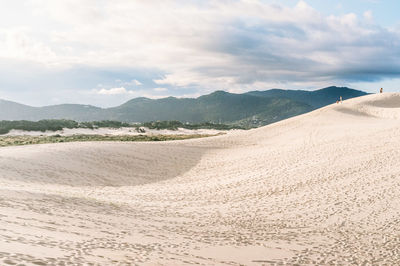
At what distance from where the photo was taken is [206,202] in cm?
1403

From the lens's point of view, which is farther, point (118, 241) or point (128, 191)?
point (128, 191)

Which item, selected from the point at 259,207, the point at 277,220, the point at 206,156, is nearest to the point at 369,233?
the point at 277,220

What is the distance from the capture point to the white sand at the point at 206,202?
23.1ft

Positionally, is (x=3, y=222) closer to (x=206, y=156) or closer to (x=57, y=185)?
(x=57, y=185)

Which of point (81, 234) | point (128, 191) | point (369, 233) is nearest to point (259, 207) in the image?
point (369, 233)

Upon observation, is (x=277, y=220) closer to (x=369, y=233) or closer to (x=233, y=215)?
(x=233, y=215)

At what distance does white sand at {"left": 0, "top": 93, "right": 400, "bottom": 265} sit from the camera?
7.05 metres

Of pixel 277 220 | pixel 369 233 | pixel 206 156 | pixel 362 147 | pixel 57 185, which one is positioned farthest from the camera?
pixel 206 156

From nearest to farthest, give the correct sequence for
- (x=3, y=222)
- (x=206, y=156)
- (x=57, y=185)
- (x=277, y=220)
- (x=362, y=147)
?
(x=3, y=222)
(x=277, y=220)
(x=57, y=185)
(x=362, y=147)
(x=206, y=156)

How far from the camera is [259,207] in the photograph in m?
13.1

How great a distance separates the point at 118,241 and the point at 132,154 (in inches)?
685

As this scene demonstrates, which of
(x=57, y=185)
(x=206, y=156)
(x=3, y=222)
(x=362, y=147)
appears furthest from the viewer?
(x=206, y=156)

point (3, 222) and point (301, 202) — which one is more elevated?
point (3, 222)

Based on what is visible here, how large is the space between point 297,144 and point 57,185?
1750 centimetres
